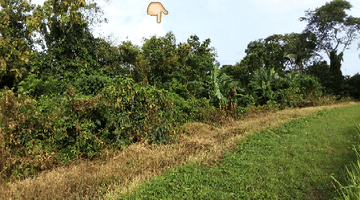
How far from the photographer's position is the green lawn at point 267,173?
411 centimetres

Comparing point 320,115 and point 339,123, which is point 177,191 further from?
point 320,115

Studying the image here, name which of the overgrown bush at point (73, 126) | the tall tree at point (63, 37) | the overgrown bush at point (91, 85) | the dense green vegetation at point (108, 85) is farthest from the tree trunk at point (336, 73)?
the overgrown bush at point (73, 126)

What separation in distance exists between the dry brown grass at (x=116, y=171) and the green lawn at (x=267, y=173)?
30 cm

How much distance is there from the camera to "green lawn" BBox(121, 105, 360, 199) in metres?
4.11

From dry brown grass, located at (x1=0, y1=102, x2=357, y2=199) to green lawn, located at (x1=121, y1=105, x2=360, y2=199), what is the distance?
30cm

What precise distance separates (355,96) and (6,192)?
2759 cm

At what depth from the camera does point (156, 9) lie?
306 inches

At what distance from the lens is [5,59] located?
46.3 feet

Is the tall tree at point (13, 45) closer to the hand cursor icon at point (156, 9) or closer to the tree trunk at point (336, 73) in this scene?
the hand cursor icon at point (156, 9)

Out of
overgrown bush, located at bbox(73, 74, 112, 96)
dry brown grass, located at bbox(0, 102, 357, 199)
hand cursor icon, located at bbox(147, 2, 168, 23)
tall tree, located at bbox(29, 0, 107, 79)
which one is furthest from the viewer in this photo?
tall tree, located at bbox(29, 0, 107, 79)

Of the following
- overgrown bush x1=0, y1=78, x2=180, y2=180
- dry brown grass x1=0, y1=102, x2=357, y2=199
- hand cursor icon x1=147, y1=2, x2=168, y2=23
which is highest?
hand cursor icon x1=147, y1=2, x2=168, y2=23

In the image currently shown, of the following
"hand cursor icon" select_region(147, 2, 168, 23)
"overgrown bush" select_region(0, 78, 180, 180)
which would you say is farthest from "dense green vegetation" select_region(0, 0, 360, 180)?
"hand cursor icon" select_region(147, 2, 168, 23)

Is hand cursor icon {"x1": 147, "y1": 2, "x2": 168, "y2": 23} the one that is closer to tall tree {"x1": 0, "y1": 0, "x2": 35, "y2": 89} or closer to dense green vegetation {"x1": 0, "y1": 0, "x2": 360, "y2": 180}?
dense green vegetation {"x1": 0, "y1": 0, "x2": 360, "y2": 180}

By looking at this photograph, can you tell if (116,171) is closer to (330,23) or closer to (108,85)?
(108,85)
